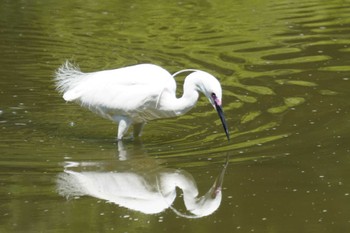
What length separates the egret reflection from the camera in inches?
288

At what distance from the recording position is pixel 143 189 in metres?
7.77

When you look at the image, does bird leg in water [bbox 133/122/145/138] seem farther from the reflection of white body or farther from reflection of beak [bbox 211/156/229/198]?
reflection of beak [bbox 211/156/229/198]

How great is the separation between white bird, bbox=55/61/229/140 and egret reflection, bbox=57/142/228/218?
33.2 inches

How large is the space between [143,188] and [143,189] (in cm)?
3

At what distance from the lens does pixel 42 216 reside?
7.09 meters

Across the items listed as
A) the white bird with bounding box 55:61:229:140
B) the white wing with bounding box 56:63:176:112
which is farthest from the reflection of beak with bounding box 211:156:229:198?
the white wing with bounding box 56:63:176:112

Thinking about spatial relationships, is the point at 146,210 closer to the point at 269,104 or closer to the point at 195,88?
the point at 195,88

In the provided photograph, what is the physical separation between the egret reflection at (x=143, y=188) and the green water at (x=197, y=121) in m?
0.03

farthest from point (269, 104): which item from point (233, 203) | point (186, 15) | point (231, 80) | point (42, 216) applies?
point (186, 15)

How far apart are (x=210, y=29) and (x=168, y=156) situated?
6.02 m

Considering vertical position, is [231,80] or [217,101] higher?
[217,101]

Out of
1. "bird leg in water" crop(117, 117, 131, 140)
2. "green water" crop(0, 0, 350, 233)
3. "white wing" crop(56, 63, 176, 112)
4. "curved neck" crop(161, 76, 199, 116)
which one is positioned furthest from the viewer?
"bird leg in water" crop(117, 117, 131, 140)

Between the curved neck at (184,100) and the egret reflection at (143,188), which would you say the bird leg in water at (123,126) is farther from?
the egret reflection at (143,188)

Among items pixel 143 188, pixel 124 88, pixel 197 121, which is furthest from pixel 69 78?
pixel 143 188
